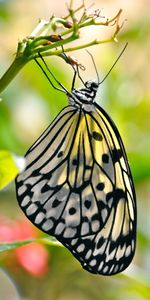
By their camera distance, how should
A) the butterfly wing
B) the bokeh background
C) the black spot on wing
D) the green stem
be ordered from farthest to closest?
1. the bokeh background
2. the black spot on wing
3. the butterfly wing
4. the green stem

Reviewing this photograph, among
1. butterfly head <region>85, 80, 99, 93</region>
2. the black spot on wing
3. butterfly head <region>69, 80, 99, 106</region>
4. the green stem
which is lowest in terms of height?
the green stem

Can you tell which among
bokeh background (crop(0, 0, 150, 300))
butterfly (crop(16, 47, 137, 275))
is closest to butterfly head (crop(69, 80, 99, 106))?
butterfly (crop(16, 47, 137, 275))

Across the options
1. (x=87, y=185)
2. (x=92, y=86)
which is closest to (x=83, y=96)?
(x=92, y=86)

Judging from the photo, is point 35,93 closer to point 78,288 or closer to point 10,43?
point 78,288

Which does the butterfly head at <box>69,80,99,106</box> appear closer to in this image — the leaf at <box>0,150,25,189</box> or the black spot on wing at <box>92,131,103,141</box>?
the black spot on wing at <box>92,131,103,141</box>

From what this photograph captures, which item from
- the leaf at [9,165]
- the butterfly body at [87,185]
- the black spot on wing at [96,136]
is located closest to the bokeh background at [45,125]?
the butterfly body at [87,185]

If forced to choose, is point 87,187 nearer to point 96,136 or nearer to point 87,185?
point 87,185

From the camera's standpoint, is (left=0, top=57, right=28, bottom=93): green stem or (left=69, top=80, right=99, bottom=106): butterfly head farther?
(left=69, top=80, right=99, bottom=106): butterfly head

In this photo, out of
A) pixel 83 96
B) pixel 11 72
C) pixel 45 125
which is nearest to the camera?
pixel 11 72
